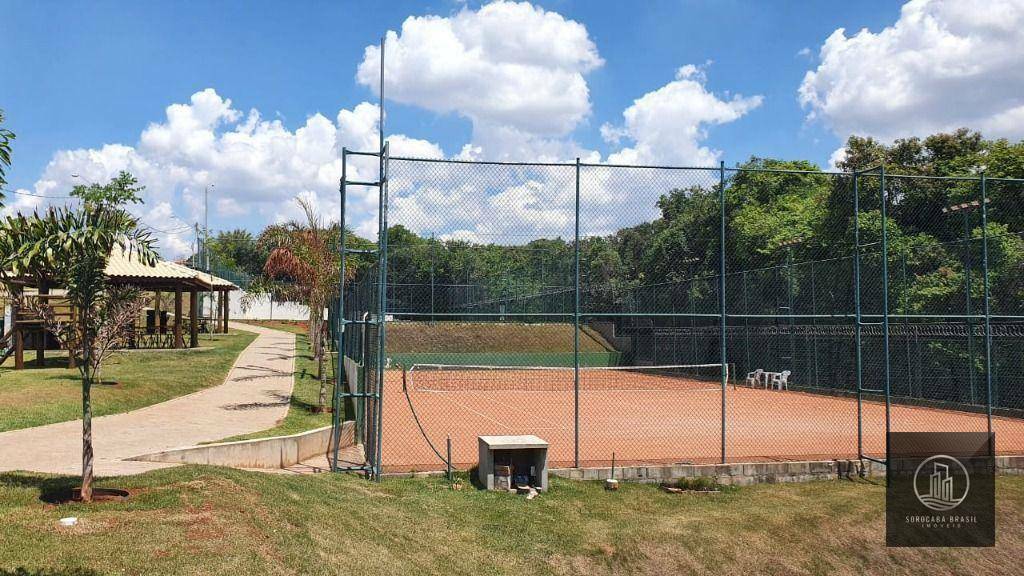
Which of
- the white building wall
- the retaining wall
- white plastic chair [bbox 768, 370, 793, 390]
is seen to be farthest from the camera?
the white building wall

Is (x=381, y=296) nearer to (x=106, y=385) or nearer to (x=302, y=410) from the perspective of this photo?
(x=302, y=410)

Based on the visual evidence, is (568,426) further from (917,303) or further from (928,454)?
(917,303)

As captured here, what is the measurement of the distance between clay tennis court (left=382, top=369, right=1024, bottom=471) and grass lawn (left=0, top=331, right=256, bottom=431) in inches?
210

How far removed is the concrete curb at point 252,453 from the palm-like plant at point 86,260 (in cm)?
249

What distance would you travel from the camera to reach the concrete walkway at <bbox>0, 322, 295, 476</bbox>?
9.63m

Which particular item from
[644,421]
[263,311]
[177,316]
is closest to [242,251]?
[263,311]

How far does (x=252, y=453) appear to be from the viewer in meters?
10.4

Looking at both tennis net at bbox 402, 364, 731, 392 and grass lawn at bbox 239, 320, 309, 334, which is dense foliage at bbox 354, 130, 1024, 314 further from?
grass lawn at bbox 239, 320, 309, 334

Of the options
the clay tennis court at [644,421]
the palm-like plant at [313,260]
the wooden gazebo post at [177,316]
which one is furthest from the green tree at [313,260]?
the wooden gazebo post at [177,316]

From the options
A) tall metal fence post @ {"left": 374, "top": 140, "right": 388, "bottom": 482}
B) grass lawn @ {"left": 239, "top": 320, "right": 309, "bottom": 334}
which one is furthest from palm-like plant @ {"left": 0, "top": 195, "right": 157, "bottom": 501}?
grass lawn @ {"left": 239, "top": 320, "right": 309, "bottom": 334}

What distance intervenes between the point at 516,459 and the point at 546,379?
19.3m

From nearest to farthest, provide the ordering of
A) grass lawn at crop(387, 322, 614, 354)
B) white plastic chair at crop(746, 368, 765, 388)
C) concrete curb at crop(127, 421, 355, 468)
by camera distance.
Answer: concrete curb at crop(127, 421, 355, 468), white plastic chair at crop(746, 368, 765, 388), grass lawn at crop(387, 322, 614, 354)

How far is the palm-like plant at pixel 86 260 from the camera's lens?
6.59 metres

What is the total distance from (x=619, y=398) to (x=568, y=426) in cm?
722
